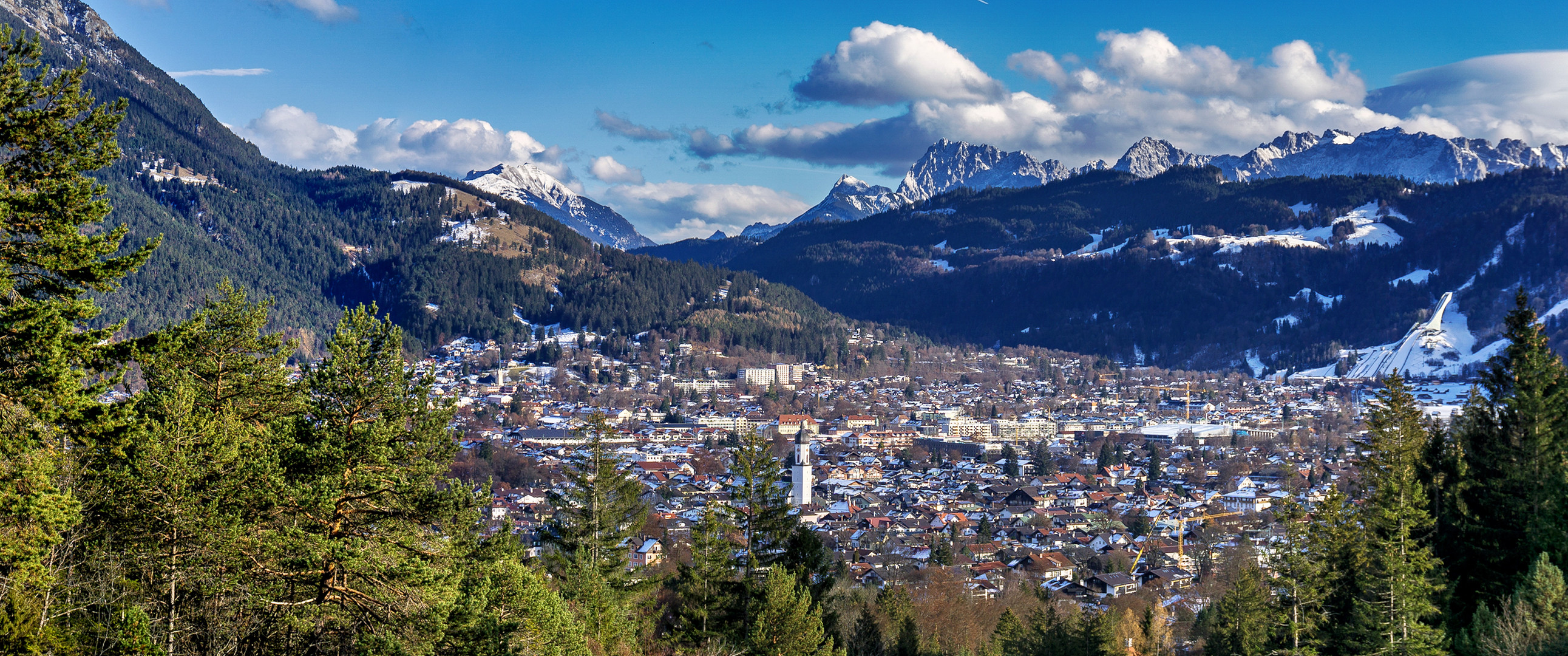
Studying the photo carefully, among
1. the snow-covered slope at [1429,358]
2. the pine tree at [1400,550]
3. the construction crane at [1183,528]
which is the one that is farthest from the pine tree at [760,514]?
the snow-covered slope at [1429,358]

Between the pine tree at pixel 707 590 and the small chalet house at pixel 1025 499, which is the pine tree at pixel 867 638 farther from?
the small chalet house at pixel 1025 499

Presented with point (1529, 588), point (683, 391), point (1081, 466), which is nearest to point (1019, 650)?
point (1529, 588)

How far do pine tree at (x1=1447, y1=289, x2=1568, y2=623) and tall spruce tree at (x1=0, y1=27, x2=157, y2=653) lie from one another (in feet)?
92.3

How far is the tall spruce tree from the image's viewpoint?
996 centimetres

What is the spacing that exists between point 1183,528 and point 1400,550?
150 ft

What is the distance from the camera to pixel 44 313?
33.6 feet

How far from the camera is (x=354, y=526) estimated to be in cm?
1380

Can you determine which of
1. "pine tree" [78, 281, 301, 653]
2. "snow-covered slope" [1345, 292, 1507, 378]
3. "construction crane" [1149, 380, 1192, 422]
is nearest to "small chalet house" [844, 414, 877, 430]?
"construction crane" [1149, 380, 1192, 422]

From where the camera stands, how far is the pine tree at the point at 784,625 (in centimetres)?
2345

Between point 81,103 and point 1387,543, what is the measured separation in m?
26.1

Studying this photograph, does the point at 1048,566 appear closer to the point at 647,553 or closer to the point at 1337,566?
the point at 647,553

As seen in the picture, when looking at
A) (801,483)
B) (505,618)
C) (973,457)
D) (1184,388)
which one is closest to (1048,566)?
(801,483)

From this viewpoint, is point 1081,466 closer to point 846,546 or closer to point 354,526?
point 846,546

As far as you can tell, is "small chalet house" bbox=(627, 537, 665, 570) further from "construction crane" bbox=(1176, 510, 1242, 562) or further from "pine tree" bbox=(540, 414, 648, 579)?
"construction crane" bbox=(1176, 510, 1242, 562)
